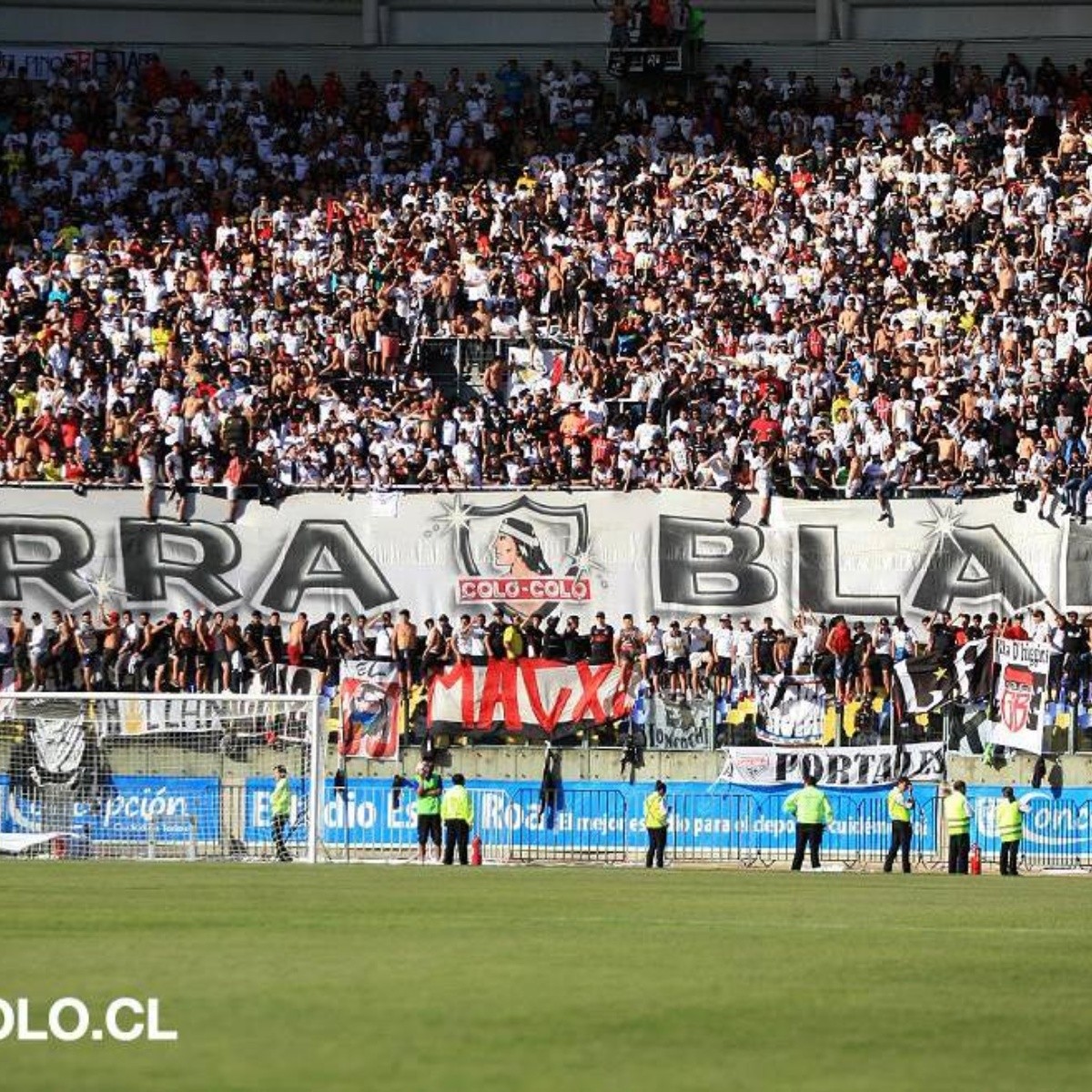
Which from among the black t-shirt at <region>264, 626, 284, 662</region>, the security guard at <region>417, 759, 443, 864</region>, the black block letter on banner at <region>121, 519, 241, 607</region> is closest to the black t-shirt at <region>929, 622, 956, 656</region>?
the security guard at <region>417, 759, 443, 864</region>

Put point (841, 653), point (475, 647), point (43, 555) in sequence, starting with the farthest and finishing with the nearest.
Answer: point (43, 555), point (475, 647), point (841, 653)

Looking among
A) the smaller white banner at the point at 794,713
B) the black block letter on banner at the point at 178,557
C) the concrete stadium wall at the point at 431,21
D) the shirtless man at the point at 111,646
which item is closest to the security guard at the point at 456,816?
the smaller white banner at the point at 794,713

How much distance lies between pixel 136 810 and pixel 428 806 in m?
4.80

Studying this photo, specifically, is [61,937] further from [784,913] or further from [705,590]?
[705,590]

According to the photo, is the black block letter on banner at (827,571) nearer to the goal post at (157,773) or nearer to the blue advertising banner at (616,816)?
the blue advertising banner at (616,816)

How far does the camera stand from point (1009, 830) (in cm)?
3353

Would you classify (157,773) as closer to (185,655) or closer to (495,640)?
(185,655)

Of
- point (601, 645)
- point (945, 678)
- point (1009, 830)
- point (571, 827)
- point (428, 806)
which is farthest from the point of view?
point (601, 645)

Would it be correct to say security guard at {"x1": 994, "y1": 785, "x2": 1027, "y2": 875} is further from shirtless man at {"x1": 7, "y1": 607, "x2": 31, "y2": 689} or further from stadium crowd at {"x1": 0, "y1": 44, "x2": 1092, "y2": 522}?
shirtless man at {"x1": 7, "y1": 607, "x2": 31, "y2": 689}

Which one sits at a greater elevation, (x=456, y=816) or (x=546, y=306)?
(x=546, y=306)

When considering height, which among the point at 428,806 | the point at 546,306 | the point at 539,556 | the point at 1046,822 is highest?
the point at 546,306

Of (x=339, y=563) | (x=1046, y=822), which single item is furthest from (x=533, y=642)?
(x=1046, y=822)

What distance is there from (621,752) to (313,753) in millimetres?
5679

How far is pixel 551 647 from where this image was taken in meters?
39.8
